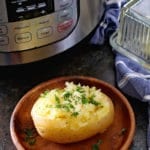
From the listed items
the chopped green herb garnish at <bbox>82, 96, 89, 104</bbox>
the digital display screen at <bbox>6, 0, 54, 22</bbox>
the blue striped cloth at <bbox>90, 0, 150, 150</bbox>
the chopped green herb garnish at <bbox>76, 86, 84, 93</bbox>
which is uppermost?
the digital display screen at <bbox>6, 0, 54, 22</bbox>

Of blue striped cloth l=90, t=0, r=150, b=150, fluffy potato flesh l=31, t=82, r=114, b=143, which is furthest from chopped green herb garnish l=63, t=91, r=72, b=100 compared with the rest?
blue striped cloth l=90, t=0, r=150, b=150

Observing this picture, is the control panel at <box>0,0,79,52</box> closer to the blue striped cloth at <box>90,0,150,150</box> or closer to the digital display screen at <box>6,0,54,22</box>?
the digital display screen at <box>6,0,54,22</box>

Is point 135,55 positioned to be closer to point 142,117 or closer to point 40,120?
point 142,117

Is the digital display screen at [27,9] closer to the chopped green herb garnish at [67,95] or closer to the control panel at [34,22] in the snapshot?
the control panel at [34,22]

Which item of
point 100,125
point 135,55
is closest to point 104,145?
point 100,125

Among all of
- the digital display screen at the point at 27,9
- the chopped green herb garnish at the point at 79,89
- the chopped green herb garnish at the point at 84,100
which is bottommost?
the chopped green herb garnish at the point at 84,100

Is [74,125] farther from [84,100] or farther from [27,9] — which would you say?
[27,9]

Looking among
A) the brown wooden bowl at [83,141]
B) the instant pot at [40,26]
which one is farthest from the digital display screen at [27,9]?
the brown wooden bowl at [83,141]
